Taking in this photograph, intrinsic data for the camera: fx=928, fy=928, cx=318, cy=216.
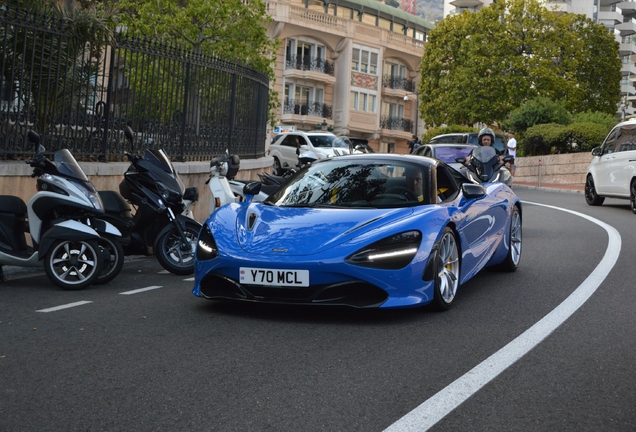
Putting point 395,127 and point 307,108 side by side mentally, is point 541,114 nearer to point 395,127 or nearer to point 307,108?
point 307,108

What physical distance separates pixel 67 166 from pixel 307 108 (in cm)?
5922

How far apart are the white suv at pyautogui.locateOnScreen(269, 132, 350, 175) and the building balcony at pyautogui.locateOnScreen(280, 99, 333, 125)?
26862 mm

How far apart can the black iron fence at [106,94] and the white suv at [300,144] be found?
19.3 meters

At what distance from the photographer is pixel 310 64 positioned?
2608 inches

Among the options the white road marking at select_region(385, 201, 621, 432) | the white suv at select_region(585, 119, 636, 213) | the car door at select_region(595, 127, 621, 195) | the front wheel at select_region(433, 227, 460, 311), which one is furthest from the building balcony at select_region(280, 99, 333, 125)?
the front wheel at select_region(433, 227, 460, 311)

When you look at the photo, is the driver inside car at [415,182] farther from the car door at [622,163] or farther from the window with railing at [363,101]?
the window with railing at [363,101]

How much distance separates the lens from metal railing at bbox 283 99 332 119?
66.1 m

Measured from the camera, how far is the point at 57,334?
243 inches

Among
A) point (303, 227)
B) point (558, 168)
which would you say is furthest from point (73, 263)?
point (558, 168)

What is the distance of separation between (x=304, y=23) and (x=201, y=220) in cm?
5109

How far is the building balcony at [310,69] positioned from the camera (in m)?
65.1

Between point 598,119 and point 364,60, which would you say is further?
point 364,60

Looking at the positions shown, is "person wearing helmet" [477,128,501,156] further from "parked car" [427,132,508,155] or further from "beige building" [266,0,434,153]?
"beige building" [266,0,434,153]

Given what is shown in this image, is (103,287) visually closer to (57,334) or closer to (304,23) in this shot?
(57,334)
